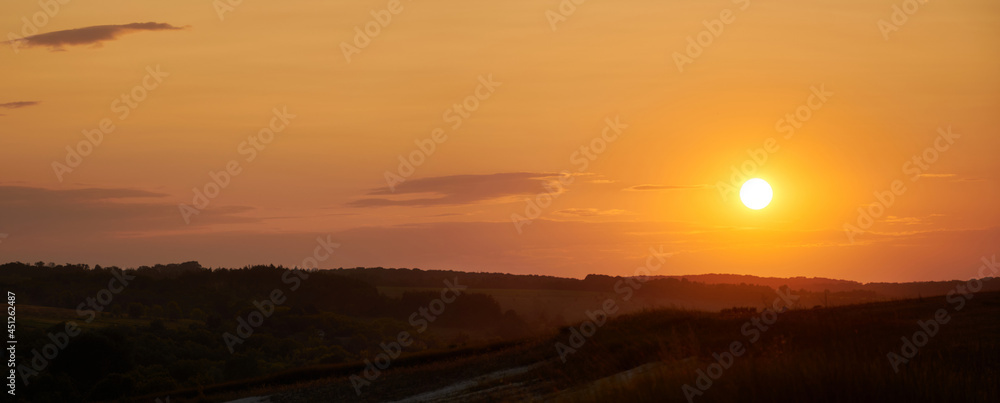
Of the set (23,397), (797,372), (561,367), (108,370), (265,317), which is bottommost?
(797,372)

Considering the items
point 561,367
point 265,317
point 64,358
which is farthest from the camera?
point 265,317

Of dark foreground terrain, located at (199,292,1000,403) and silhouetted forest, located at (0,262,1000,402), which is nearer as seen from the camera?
dark foreground terrain, located at (199,292,1000,403)

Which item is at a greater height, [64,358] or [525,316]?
[525,316]

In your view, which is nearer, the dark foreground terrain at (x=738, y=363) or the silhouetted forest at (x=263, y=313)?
the dark foreground terrain at (x=738, y=363)

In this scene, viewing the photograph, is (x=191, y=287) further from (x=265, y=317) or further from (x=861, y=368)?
(x=861, y=368)

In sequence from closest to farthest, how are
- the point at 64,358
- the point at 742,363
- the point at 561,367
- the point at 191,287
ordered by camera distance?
the point at 742,363
the point at 561,367
the point at 64,358
the point at 191,287

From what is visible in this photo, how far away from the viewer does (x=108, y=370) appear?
49.0 metres

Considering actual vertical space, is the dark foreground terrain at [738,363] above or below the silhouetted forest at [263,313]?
below

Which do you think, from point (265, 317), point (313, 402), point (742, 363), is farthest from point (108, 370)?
point (742, 363)

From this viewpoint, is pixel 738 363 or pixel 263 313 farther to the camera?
pixel 263 313

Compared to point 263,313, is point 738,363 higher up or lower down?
lower down

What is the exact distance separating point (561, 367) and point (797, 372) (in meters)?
10.7

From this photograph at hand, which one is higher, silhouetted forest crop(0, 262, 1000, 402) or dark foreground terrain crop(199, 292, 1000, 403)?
silhouetted forest crop(0, 262, 1000, 402)

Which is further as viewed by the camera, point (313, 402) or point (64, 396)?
point (64, 396)
